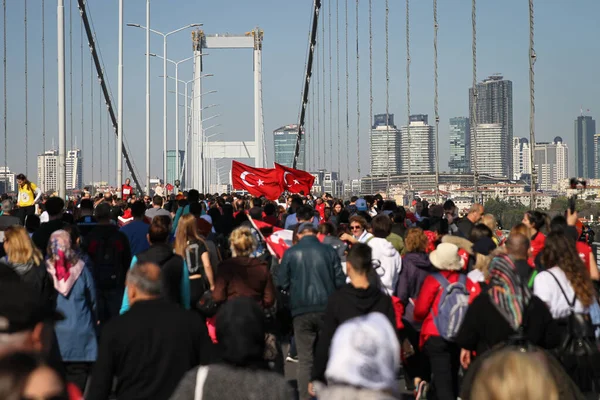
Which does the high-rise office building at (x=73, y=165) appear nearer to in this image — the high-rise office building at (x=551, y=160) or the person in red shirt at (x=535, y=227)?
the high-rise office building at (x=551, y=160)

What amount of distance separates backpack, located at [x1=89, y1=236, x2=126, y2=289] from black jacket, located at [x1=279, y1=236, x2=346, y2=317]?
1.49 metres

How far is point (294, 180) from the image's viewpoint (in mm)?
21156

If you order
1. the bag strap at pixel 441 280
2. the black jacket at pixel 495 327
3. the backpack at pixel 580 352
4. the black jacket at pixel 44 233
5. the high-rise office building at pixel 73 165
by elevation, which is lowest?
the backpack at pixel 580 352

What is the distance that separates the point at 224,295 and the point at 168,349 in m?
2.19

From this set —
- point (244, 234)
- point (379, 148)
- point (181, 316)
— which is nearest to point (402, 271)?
point (244, 234)

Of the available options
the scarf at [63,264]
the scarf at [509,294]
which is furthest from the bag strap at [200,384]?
the scarf at [63,264]

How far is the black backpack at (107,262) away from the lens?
8406 mm

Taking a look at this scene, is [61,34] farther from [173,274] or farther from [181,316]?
[181,316]

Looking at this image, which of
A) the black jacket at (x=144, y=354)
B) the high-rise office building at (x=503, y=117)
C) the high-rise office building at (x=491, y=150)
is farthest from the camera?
the high-rise office building at (x=491, y=150)

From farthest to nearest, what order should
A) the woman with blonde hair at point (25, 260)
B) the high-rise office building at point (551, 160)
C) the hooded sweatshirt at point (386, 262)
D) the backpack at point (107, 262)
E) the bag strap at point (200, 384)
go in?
the high-rise office building at point (551, 160) < the hooded sweatshirt at point (386, 262) < the backpack at point (107, 262) < the woman with blonde hair at point (25, 260) < the bag strap at point (200, 384)

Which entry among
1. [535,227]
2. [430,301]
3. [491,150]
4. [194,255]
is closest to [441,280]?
[430,301]

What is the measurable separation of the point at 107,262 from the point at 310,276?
1.81 metres

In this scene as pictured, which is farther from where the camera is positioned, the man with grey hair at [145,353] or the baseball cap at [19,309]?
the man with grey hair at [145,353]

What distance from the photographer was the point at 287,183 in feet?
68.5
